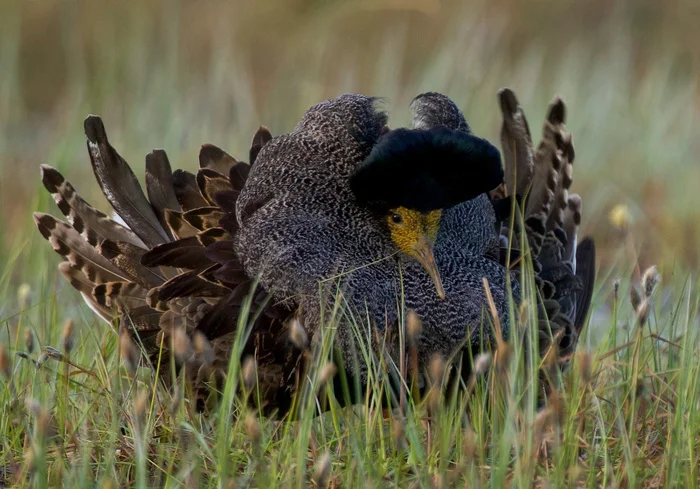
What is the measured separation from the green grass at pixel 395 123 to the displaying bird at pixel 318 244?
191 millimetres

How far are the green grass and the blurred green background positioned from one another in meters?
0.02

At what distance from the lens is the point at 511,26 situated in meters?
11.3

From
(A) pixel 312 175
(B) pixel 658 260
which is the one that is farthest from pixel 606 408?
(B) pixel 658 260

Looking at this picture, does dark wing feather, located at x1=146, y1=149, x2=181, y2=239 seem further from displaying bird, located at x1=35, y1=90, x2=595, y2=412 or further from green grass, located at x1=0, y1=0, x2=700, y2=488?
green grass, located at x1=0, y1=0, x2=700, y2=488

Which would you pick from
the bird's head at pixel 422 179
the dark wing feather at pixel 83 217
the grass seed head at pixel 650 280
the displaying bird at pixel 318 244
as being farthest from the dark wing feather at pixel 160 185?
the grass seed head at pixel 650 280

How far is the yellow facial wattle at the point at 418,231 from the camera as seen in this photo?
12.5ft

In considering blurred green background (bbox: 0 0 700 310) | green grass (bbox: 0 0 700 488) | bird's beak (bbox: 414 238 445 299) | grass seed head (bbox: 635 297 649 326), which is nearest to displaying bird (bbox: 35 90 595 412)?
bird's beak (bbox: 414 238 445 299)

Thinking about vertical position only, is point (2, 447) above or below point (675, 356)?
below

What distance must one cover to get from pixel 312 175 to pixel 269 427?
0.88 m

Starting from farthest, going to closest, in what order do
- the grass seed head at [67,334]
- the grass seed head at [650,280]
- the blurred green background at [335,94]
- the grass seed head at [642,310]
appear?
the blurred green background at [335,94] → the grass seed head at [650,280] → the grass seed head at [642,310] → the grass seed head at [67,334]

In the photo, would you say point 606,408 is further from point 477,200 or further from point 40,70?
point 40,70

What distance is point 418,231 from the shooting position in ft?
12.5

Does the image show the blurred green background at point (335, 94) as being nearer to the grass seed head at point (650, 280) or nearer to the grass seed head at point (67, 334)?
the grass seed head at point (650, 280)

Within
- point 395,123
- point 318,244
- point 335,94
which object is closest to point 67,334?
point 318,244
